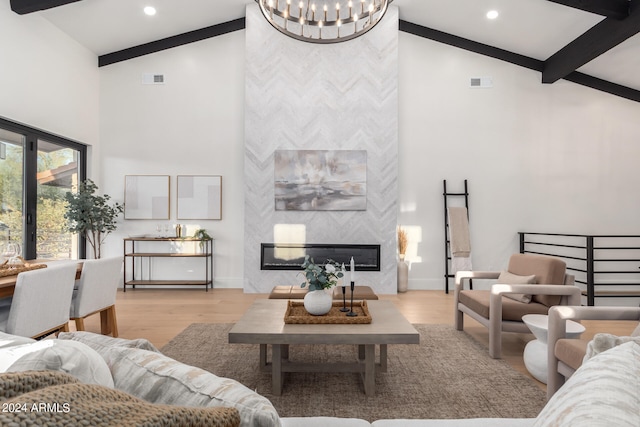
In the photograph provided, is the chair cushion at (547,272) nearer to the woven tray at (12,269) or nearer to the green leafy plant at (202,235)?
the woven tray at (12,269)

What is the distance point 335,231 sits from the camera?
648cm

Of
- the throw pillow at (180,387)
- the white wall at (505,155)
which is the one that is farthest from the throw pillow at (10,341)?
the white wall at (505,155)

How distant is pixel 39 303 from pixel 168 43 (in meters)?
5.29

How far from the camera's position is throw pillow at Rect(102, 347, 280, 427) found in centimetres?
87

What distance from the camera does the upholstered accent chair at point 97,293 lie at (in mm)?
3383

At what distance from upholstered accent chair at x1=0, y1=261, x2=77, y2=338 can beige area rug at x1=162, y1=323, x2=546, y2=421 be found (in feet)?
3.18

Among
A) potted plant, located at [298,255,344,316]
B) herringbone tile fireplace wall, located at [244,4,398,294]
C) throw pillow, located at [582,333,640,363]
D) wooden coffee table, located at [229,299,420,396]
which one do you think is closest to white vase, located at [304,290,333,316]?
potted plant, located at [298,255,344,316]

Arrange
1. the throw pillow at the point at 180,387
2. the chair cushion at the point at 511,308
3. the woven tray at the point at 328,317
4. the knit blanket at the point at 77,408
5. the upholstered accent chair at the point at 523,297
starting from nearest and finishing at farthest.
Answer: the knit blanket at the point at 77,408 → the throw pillow at the point at 180,387 → the woven tray at the point at 328,317 → the upholstered accent chair at the point at 523,297 → the chair cushion at the point at 511,308

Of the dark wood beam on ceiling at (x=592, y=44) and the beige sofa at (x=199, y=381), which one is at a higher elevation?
the dark wood beam on ceiling at (x=592, y=44)

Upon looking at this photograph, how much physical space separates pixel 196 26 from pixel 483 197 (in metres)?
5.48

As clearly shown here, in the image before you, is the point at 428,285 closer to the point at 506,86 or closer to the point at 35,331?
the point at 506,86

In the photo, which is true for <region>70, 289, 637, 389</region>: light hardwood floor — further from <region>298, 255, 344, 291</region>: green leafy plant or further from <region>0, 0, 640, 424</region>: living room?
<region>298, 255, 344, 291</region>: green leafy plant

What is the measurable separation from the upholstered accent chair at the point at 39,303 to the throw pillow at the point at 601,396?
2.96 metres

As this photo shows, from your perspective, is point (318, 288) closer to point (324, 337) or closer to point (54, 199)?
point (324, 337)
